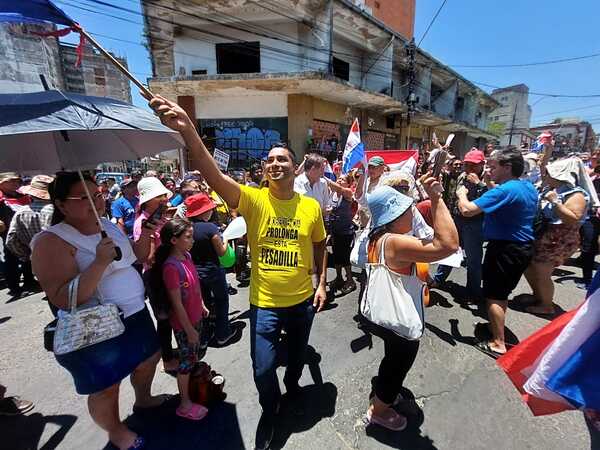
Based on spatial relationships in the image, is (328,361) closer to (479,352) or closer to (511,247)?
(479,352)

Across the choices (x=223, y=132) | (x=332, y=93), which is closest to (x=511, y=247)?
(x=332, y=93)

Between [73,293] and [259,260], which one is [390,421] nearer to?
[259,260]

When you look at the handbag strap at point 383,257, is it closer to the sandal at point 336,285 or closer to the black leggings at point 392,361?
the black leggings at point 392,361

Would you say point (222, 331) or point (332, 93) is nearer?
point (222, 331)

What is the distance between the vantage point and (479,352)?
124 inches

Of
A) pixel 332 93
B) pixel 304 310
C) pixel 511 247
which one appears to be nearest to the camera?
pixel 304 310

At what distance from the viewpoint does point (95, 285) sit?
1584 millimetres

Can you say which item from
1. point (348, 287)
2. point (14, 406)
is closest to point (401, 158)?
point (348, 287)

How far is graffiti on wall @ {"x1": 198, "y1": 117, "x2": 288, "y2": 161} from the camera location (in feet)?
45.5

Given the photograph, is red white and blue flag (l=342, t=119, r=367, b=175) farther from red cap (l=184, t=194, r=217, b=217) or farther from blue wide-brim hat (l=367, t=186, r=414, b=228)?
blue wide-brim hat (l=367, t=186, r=414, b=228)

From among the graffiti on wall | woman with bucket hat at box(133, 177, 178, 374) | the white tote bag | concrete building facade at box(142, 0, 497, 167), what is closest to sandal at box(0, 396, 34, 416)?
woman with bucket hat at box(133, 177, 178, 374)

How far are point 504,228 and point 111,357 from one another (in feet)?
11.9

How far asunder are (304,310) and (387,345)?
64cm

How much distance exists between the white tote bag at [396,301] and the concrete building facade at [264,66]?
11.3m
